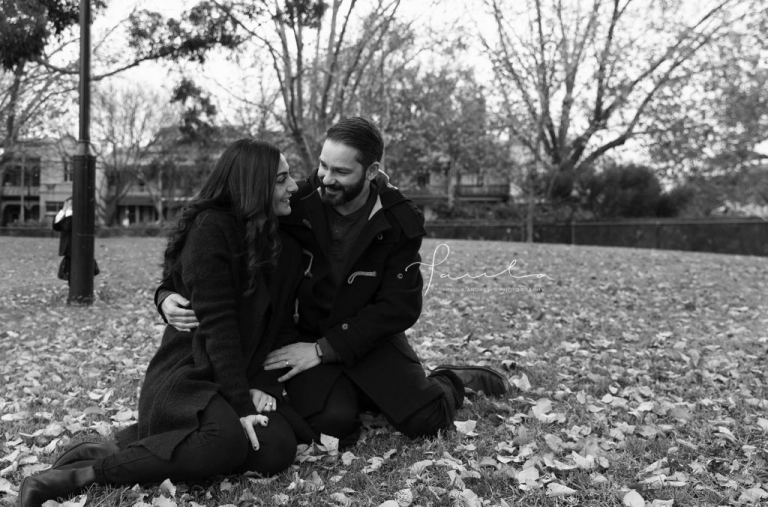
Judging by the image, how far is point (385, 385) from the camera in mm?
3352

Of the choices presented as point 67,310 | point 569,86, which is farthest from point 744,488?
point 569,86

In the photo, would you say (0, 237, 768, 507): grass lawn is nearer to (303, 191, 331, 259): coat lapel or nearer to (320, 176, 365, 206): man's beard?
(303, 191, 331, 259): coat lapel

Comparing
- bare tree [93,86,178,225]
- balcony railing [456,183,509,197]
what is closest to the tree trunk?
bare tree [93,86,178,225]

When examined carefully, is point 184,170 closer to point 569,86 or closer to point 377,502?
point 569,86

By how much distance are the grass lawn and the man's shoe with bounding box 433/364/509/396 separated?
0.11 m

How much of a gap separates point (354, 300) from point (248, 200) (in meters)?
0.86

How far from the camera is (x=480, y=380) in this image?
4.09 m

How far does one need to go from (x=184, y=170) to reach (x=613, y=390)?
A: 38.9 m

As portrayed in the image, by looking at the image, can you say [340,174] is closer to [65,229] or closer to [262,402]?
[262,402]

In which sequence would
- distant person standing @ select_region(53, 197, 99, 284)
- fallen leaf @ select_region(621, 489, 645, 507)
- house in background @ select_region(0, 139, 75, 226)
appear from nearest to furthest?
fallen leaf @ select_region(621, 489, 645, 507) < distant person standing @ select_region(53, 197, 99, 284) < house in background @ select_region(0, 139, 75, 226)

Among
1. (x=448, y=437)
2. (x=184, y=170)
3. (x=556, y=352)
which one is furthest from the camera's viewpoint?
(x=184, y=170)

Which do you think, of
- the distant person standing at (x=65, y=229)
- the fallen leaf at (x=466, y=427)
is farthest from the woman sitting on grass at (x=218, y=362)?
the distant person standing at (x=65, y=229)

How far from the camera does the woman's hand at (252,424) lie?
2.78 metres

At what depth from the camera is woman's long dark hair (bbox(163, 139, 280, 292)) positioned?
2.88m
